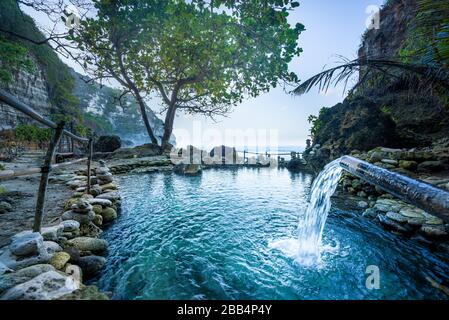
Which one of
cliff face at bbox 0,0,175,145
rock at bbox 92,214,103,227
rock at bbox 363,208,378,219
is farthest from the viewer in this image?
cliff face at bbox 0,0,175,145

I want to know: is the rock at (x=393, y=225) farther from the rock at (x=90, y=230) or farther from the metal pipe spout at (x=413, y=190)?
the rock at (x=90, y=230)

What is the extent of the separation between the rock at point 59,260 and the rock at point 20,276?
246 mm

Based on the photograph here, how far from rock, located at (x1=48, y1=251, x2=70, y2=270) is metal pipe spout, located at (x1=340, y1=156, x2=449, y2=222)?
3.47 meters

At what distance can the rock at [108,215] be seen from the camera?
4207 mm

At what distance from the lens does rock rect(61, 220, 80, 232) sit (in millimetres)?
3068

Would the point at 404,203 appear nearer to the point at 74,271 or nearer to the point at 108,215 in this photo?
the point at 74,271

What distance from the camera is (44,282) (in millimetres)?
1632

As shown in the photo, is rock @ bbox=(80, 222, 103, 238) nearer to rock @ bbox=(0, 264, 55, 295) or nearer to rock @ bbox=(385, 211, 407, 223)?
rock @ bbox=(0, 264, 55, 295)

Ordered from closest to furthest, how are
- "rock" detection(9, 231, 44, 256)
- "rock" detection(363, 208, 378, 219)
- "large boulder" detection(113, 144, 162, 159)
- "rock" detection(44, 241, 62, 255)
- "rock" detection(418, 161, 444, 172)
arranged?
"rock" detection(9, 231, 44, 256)
"rock" detection(44, 241, 62, 255)
"rock" detection(363, 208, 378, 219)
"rock" detection(418, 161, 444, 172)
"large boulder" detection(113, 144, 162, 159)

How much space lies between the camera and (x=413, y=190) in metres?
1.26

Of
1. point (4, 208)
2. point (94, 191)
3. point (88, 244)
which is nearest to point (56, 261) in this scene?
point (88, 244)

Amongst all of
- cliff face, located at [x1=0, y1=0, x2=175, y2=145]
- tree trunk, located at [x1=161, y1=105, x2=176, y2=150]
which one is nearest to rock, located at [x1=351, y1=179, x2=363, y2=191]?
tree trunk, located at [x1=161, y1=105, x2=176, y2=150]
